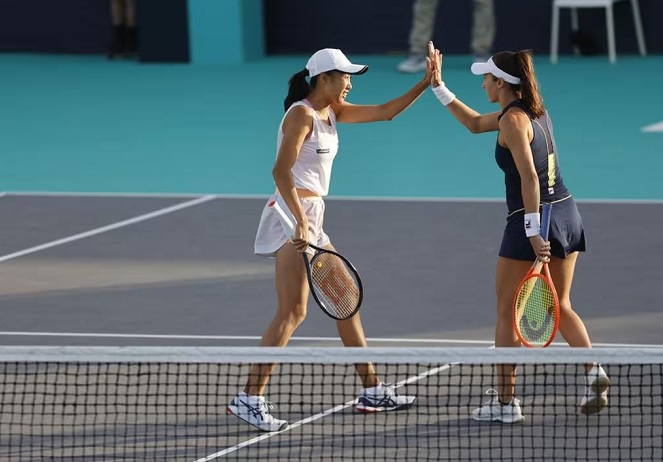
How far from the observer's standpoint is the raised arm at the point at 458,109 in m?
6.98

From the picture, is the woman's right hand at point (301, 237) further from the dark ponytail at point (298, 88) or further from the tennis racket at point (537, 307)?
the tennis racket at point (537, 307)

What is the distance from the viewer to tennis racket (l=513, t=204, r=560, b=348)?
21.2 feet

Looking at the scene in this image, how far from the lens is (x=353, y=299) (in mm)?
6656

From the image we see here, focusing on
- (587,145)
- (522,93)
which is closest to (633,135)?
(587,145)

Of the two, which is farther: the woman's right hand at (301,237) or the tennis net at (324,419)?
the woman's right hand at (301,237)

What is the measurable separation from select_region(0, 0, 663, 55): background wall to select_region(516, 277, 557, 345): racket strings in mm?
14712

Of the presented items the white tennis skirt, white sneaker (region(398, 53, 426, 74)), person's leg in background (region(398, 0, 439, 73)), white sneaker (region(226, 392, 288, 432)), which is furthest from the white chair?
white sneaker (region(226, 392, 288, 432))

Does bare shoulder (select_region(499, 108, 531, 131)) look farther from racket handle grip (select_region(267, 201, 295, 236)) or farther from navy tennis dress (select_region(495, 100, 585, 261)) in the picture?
racket handle grip (select_region(267, 201, 295, 236))

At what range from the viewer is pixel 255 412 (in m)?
6.55

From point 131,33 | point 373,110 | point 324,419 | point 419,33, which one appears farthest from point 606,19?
point 324,419

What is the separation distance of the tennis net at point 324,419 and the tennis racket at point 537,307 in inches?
9.2

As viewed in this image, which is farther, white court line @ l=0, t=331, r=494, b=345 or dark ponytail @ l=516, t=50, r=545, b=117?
white court line @ l=0, t=331, r=494, b=345

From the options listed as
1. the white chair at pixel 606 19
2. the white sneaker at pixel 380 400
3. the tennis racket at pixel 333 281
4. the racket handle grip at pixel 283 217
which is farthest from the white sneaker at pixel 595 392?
the white chair at pixel 606 19

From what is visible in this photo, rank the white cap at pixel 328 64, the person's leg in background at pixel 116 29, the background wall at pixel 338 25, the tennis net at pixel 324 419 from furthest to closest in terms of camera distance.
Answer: the person's leg in background at pixel 116 29, the background wall at pixel 338 25, the white cap at pixel 328 64, the tennis net at pixel 324 419
